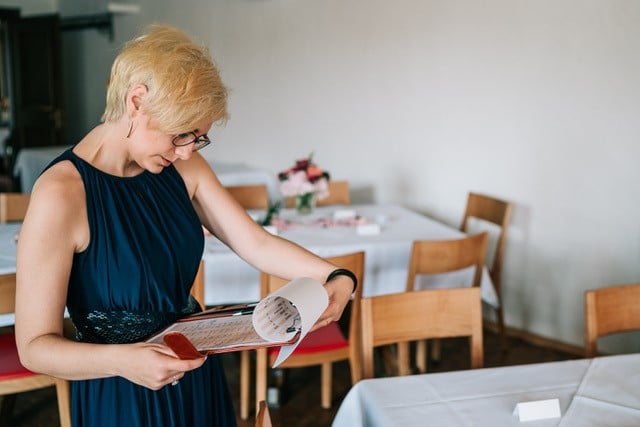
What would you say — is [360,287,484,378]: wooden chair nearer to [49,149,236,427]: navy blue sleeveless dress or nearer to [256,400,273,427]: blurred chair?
[49,149,236,427]: navy blue sleeveless dress

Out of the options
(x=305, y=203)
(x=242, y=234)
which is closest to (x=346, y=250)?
(x=305, y=203)

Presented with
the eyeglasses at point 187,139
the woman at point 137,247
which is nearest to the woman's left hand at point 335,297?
the woman at point 137,247

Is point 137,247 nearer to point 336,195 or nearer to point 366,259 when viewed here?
→ point 366,259

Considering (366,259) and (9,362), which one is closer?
(9,362)

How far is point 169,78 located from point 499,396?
1.21m

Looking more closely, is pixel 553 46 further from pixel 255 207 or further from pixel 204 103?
pixel 204 103

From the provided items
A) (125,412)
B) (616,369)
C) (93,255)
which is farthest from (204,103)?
(616,369)

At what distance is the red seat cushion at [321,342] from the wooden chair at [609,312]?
3.50 feet

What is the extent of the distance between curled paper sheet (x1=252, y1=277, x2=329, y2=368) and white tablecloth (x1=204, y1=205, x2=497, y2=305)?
1.98 meters

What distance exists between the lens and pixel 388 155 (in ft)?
18.2

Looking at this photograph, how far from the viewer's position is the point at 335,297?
164 cm

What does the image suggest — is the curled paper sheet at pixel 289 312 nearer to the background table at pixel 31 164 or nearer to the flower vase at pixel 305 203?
the flower vase at pixel 305 203

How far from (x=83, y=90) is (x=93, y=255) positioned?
9.47 meters

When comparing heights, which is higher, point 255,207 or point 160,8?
point 160,8
